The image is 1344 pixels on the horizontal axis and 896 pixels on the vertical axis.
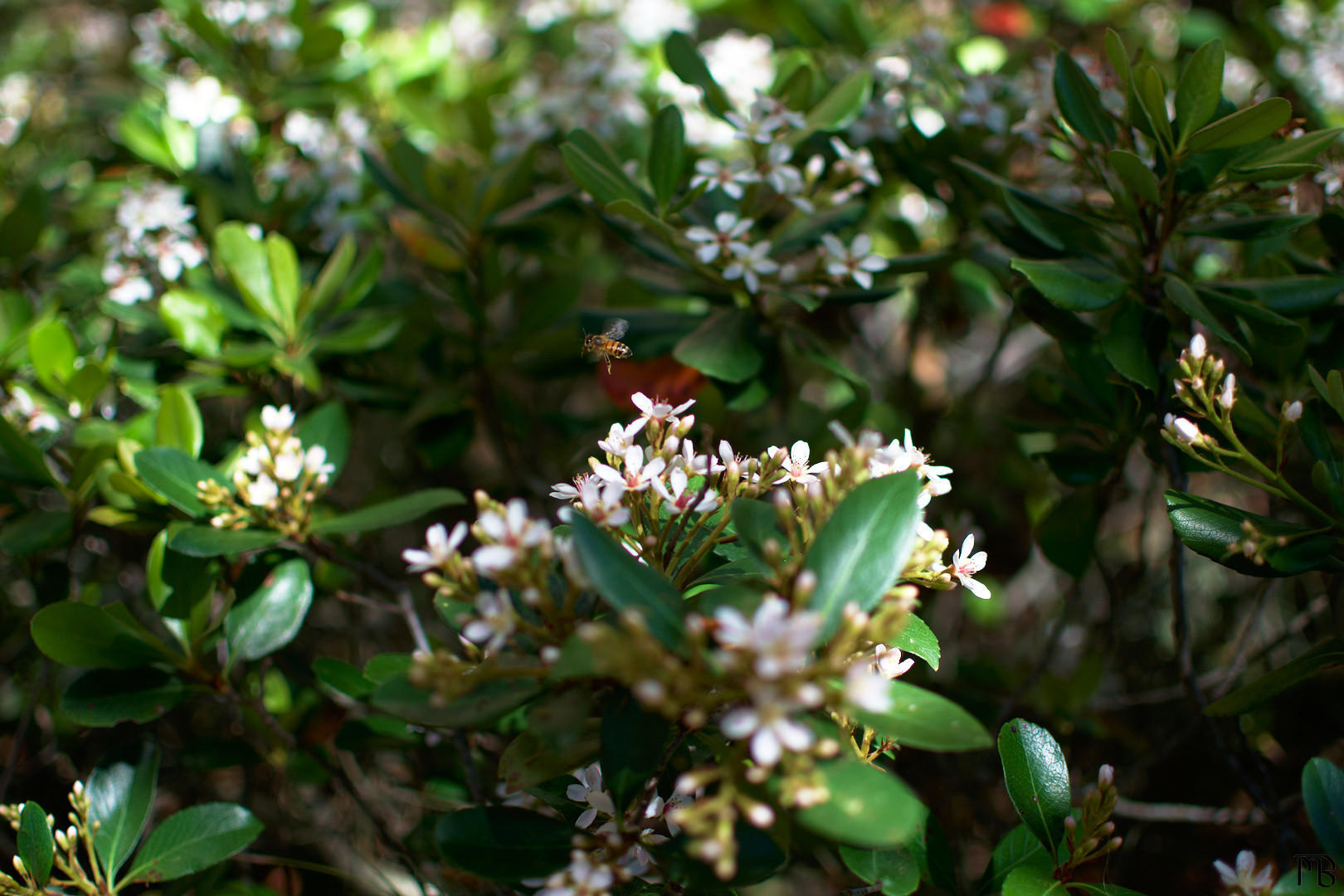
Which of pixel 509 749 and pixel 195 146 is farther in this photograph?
pixel 195 146

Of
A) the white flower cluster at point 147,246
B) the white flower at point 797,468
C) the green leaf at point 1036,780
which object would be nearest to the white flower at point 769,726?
the white flower at point 797,468

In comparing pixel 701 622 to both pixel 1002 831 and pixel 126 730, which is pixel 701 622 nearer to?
pixel 1002 831

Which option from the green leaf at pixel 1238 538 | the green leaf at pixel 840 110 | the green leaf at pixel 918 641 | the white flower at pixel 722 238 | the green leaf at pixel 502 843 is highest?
the green leaf at pixel 840 110

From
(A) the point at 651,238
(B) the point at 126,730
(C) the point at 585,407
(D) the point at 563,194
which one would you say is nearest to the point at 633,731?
(A) the point at 651,238

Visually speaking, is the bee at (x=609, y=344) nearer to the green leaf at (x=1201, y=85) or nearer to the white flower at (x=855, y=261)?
the white flower at (x=855, y=261)

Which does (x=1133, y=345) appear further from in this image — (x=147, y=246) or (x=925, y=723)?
(x=147, y=246)

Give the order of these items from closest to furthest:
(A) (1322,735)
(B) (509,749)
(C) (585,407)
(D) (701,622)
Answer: (D) (701,622)
(B) (509,749)
(A) (1322,735)
(C) (585,407)

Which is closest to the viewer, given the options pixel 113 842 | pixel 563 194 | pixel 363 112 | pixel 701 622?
pixel 701 622
